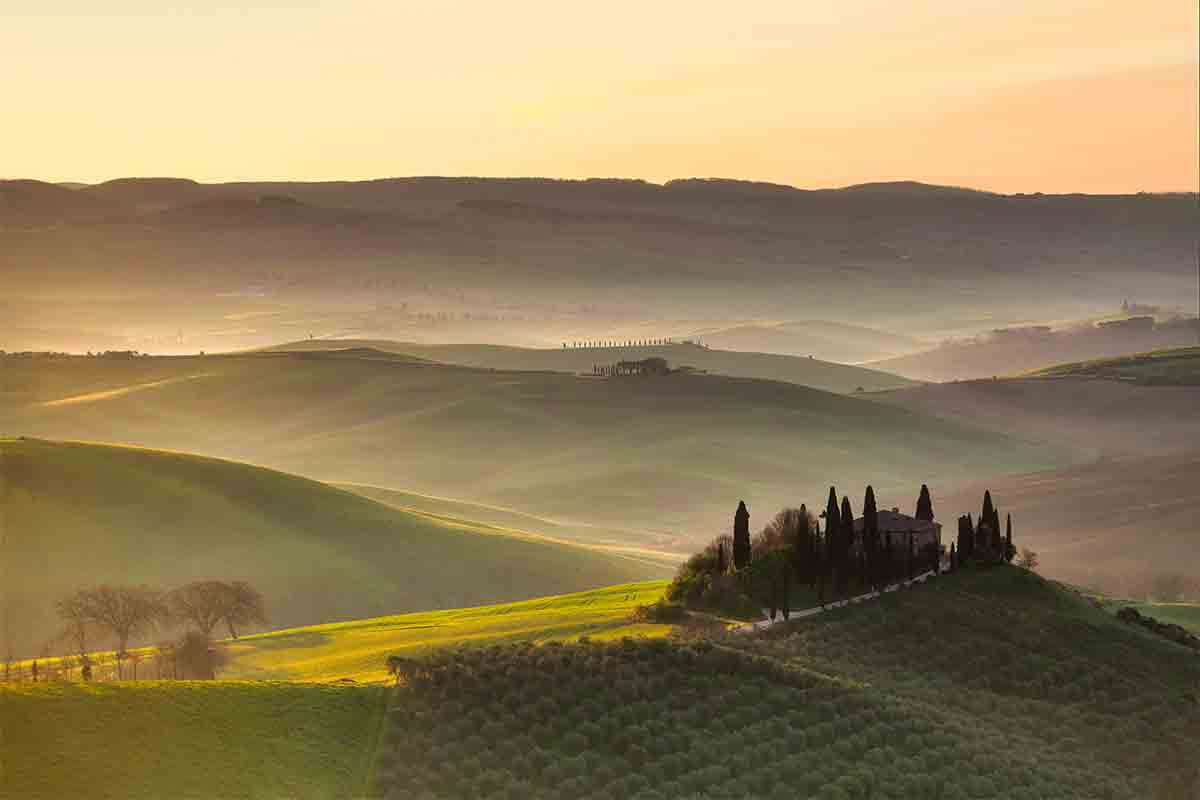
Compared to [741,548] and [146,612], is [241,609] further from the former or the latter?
[741,548]

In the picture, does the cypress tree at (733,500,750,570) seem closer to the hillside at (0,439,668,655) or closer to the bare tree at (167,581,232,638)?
the bare tree at (167,581,232,638)

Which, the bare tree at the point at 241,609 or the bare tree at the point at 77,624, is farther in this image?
the bare tree at the point at 241,609

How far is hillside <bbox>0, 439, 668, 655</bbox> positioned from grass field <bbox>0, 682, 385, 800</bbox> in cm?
5333

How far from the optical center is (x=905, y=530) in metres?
84.3

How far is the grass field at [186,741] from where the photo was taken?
153 ft

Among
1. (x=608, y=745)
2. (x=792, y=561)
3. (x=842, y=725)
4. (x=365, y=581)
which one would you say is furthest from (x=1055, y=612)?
(x=365, y=581)

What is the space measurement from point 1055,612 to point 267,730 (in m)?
39.6

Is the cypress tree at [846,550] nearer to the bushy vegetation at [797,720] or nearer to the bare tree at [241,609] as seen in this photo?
the bushy vegetation at [797,720]

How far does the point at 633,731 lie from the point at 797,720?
603 cm

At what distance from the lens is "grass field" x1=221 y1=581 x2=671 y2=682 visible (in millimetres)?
67000

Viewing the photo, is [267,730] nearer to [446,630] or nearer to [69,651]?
[446,630]

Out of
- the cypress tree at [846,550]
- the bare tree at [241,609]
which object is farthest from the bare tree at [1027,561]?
the bare tree at [241,609]

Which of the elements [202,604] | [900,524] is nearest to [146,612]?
[202,604]

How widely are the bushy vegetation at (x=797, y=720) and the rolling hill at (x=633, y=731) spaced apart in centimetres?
8
